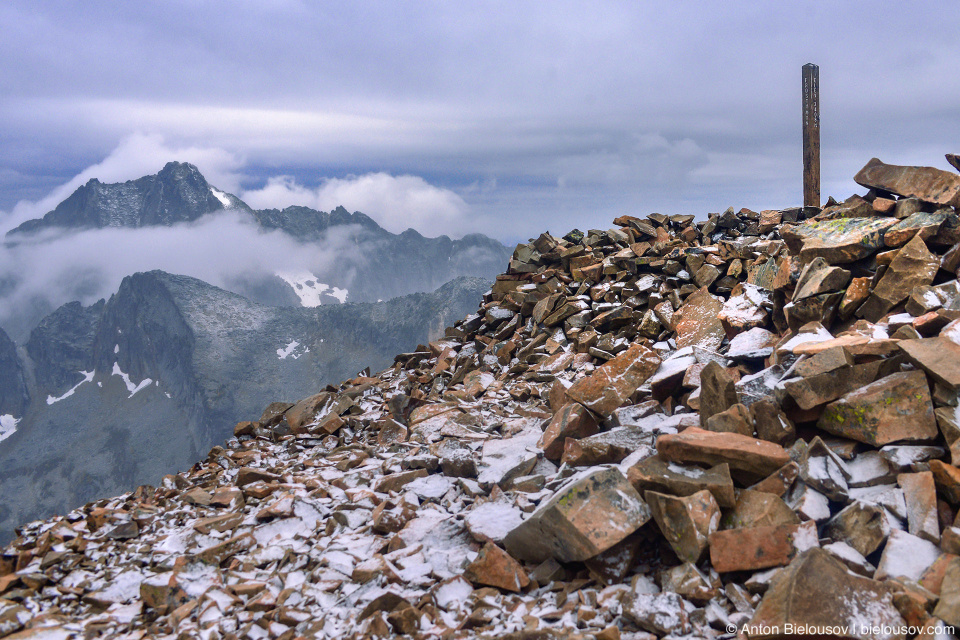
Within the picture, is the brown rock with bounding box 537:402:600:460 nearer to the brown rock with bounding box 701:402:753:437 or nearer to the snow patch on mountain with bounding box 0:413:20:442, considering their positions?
the brown rock with bounding box 701:402:753:437

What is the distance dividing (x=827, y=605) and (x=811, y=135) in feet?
42.0

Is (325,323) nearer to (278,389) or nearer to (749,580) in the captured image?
(278,389)

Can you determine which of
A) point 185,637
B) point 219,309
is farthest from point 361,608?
point 219,309

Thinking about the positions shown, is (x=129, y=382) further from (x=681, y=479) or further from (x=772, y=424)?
(x=772, y=424)

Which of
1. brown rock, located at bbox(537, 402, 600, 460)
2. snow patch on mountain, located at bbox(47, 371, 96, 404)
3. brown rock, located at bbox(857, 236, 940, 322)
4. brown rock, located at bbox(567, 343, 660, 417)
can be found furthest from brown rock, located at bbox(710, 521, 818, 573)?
snow patch on mountain, located at bbox(47, 371, 96, 404)

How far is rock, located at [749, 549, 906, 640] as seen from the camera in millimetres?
2861

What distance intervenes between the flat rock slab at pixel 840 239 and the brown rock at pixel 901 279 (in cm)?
58

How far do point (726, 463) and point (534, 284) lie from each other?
9709mm

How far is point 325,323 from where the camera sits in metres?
134

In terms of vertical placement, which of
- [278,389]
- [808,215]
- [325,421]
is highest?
[808,215]

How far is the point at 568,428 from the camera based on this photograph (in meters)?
6.19

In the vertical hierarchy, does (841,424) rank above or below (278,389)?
above

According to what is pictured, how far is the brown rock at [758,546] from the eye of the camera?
3555 mm

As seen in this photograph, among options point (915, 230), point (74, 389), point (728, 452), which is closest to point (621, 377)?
point (728, 452)
